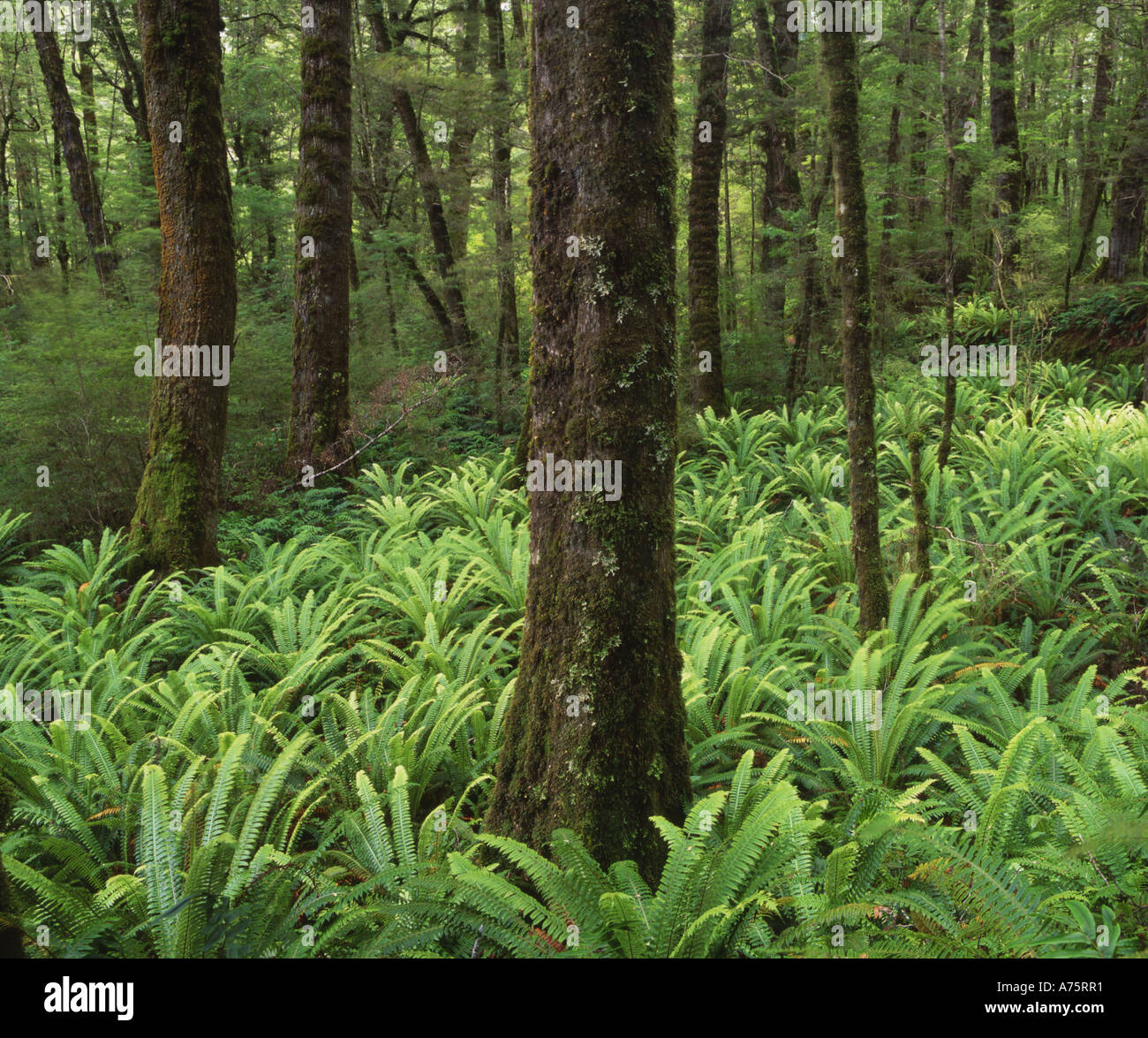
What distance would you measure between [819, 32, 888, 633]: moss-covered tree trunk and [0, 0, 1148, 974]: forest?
2cm

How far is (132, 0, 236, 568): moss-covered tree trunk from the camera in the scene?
5309 millimetres

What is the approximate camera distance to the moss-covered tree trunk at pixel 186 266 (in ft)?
17.4

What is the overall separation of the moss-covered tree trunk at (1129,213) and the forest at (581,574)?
65 centimetres

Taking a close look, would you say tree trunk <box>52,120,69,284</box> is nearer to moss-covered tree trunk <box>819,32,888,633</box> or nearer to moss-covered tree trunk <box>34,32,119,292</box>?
moss-covered tree trunk <box>34,32,119,292</box>

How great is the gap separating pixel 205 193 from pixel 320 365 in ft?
6.68

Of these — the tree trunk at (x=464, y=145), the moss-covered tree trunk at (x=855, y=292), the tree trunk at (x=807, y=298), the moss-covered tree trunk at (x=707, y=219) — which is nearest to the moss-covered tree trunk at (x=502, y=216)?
the tree trunk at (x=464, y=145)

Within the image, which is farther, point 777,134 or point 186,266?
point 777,134

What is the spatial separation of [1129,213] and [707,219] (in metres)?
7.57

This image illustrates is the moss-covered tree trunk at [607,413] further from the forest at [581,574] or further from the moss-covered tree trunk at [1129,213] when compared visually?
the moss-covered tree trunk at [1129,213]

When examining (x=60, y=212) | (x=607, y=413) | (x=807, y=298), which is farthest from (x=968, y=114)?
(x=60, y=212)

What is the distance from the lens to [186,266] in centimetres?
545

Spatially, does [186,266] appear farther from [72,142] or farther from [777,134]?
[777,134]
